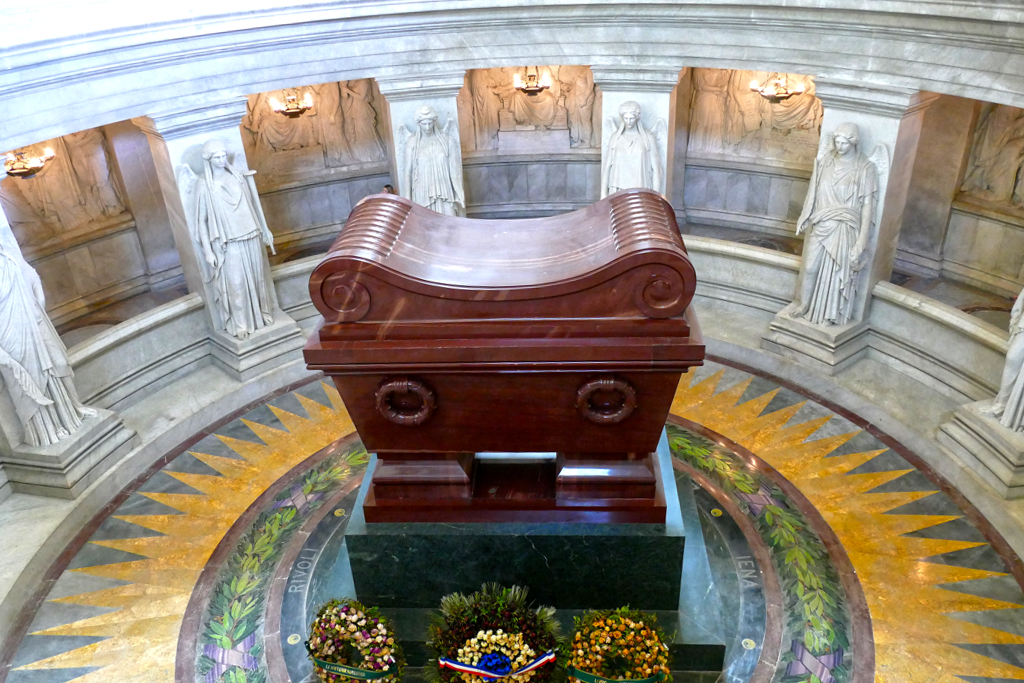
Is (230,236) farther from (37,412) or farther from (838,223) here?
(838,223)

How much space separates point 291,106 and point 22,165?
279cm

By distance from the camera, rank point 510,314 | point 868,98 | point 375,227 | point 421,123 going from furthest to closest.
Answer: point 421,123
point 868,98
point 375,227
point 510,314

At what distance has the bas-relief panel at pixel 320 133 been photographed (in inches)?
381

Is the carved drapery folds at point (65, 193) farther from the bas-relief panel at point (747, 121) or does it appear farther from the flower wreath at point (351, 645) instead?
the bas-relief panel at point (747, 121)

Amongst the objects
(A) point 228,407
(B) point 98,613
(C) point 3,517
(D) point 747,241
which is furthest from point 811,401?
(C) point 3,517

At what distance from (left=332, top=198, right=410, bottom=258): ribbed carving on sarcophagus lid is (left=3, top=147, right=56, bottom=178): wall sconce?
4.50 metres

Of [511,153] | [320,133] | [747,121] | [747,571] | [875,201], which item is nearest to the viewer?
[747,571]

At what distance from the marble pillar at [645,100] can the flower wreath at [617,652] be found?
4.74 metres

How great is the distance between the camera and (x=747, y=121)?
9.58 m

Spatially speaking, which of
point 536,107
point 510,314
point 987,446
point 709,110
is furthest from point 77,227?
point 987,446

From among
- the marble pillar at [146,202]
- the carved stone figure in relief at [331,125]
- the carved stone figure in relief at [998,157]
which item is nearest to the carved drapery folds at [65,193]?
the marble pillar at [146,202]

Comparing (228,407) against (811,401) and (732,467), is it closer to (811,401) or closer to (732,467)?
(732,467)

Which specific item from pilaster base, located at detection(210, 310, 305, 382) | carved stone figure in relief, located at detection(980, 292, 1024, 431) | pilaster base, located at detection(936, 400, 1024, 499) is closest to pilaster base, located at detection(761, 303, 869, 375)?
pilaster base, located at detection(936, 400, 1024, 499)

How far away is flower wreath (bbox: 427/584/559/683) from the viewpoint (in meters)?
4.01
